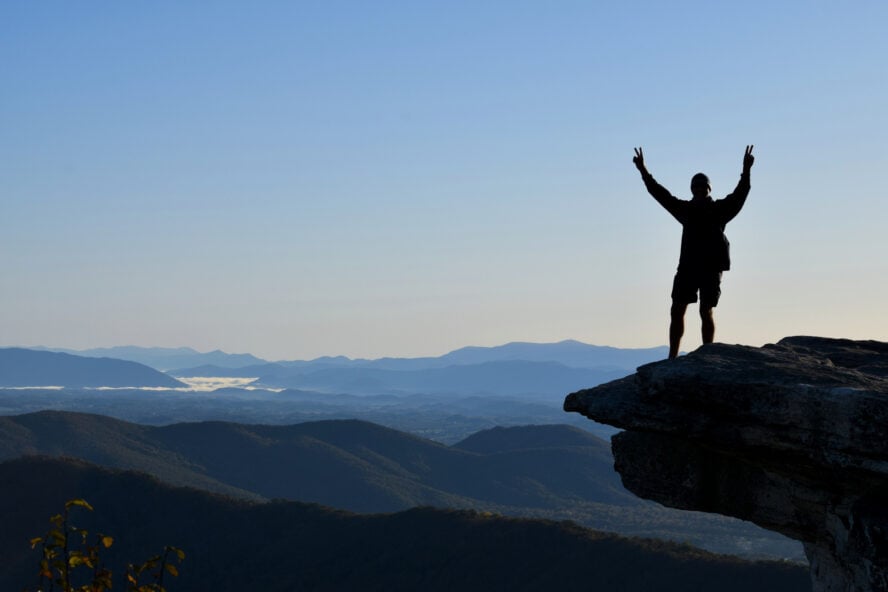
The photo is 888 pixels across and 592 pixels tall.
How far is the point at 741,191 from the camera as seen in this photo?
45.8 ft

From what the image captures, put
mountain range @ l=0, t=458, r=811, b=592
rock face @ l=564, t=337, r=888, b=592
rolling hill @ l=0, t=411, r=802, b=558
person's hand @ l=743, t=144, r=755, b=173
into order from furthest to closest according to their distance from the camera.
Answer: rolling hill @ l=0, t=411, r=802, b=558, mountain range @ l=0, t=458, r=811, b=592, person's hand @ l=743, t=144, r=755, b=173, rock face @ l=564, t=337, r=888, b=592

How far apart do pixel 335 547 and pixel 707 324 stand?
68623mm

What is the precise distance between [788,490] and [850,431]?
1743 millimetres

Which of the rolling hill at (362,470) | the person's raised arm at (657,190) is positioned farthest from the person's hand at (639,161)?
the rolling hill at (362,470)

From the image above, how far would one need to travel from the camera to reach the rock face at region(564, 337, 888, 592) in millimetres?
10461

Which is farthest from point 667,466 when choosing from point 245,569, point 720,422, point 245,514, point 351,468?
point 351,468

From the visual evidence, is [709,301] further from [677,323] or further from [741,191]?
[741,191]

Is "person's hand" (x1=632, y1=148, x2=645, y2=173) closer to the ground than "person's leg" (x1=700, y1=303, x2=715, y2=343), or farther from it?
farther from it

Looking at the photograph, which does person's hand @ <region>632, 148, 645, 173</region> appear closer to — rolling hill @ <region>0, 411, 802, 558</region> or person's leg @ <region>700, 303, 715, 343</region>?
person's leg @ <region>700, 303, 715, 343</region>

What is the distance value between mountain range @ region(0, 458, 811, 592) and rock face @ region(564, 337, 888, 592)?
4739 cm

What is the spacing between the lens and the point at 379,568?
239 ft

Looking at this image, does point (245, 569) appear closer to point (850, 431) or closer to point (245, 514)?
point (245, 514)

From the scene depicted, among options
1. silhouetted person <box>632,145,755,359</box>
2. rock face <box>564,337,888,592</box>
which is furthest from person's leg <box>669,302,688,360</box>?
rock face <box>564,337,888,592</box>

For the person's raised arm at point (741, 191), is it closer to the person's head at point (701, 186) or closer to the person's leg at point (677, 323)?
the person's head at point (701, 186)
